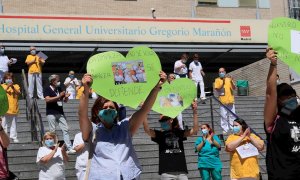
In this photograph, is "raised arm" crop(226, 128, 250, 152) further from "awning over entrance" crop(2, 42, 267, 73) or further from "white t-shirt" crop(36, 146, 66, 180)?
"awning over entrance" crop(2, 42, 267, 73)

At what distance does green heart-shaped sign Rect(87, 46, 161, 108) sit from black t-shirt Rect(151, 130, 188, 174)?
306 centimetres

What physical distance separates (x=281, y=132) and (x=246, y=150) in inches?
179

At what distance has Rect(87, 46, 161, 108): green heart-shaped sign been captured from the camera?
5.09 m

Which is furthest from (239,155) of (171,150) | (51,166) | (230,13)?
(230,13)

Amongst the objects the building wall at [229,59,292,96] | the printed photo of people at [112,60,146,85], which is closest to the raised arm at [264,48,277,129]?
the printed photo of people at [112,60,146,85]

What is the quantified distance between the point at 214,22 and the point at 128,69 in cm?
1818

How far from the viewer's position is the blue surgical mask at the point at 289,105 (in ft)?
16.5

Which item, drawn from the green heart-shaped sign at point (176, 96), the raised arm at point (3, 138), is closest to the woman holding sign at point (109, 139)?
the raised arm at point (3, 138)

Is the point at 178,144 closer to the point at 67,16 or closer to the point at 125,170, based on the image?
the point at 125,170

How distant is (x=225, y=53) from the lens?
24062 mm

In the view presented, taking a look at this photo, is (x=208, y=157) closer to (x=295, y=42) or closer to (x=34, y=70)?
(x=295, y=42)

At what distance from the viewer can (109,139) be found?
4.88 meters

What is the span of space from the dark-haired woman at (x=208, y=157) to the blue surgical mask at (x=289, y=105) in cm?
504

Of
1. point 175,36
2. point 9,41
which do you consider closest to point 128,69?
point 9,41
